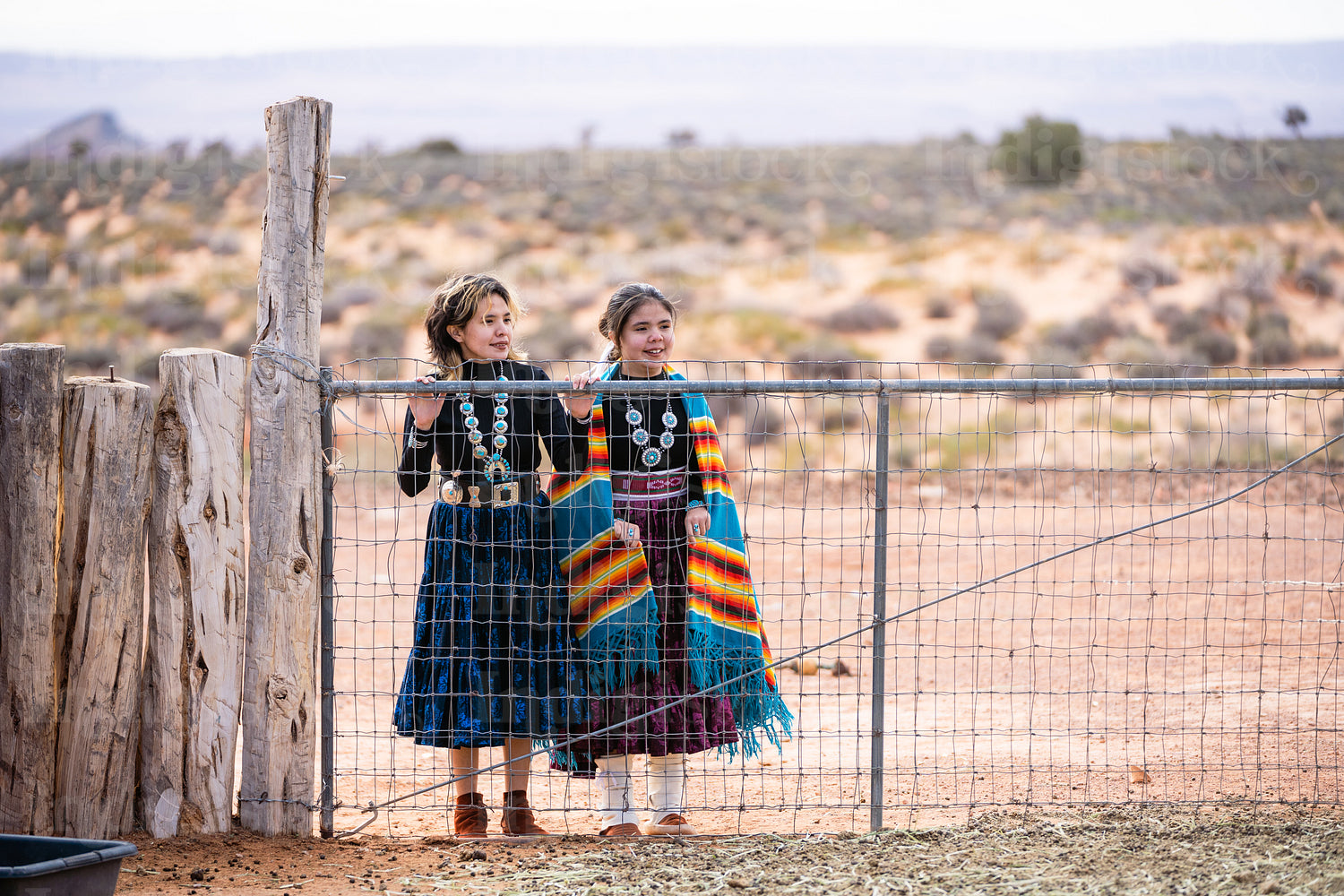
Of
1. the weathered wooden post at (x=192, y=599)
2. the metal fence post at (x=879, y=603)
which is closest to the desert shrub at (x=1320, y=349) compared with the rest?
the metal fence post at (x=879, y=603)

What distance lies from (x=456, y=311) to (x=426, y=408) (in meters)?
0.40

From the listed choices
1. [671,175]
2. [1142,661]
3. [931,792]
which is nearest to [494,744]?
[931,792]

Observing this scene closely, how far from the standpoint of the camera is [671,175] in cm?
3831

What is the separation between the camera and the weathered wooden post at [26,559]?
3.91 m

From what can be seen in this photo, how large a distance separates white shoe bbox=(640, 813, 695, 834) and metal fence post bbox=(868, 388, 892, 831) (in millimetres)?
714

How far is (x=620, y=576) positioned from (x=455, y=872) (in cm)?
118

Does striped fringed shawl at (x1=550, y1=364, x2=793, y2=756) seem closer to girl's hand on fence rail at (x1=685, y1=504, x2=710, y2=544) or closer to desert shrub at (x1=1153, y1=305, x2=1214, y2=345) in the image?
girl's hand on fence rail at (x1=685, y1=504, x2=710, y2=544)

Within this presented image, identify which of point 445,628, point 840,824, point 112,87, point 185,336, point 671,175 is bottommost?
point 840,824

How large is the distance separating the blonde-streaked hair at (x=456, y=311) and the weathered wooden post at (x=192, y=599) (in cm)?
72

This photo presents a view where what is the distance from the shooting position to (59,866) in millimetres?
3156

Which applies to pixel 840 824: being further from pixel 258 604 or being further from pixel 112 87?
pixel 112 87

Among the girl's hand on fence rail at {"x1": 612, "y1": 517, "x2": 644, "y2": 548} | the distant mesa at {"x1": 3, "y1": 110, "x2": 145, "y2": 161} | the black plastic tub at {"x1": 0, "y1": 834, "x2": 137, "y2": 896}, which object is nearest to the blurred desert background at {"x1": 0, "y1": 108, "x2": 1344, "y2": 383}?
the distant mesa at {"x1": 3, "y1": 110, "x2": 145, "y2": 161}

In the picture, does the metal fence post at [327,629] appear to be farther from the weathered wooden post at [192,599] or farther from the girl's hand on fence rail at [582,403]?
the girl's hand on fence rail at [582,403]

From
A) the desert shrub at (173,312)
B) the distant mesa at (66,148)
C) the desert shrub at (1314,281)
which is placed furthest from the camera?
the distant mesa at (66,148)
